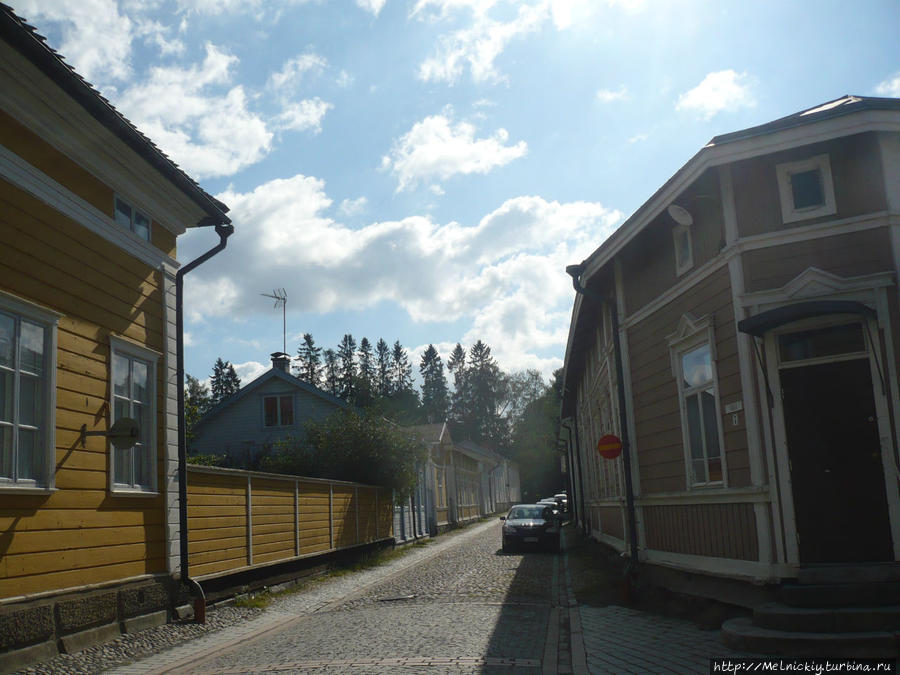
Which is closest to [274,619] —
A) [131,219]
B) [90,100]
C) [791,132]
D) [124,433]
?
[124,433]

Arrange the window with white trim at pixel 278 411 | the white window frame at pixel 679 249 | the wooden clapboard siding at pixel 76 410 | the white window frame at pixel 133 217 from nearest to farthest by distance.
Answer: the wooden clapboard siding at pixel 76 410 < the white window frame at pixel 133 217 < the white window frame at pixel 679 249 < the window with white trim at pixel 278 411

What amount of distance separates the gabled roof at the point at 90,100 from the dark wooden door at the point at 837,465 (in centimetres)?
820

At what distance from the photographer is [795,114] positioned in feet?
32.8

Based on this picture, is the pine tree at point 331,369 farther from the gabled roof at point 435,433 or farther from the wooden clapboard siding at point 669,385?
the wooden clapboard siding at point 669,385

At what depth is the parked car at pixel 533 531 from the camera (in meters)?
24.0

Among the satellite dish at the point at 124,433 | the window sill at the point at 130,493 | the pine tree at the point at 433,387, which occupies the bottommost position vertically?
Answer: the window sill at the point at 130,493

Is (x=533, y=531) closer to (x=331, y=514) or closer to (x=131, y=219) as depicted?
(x=331, y=514)

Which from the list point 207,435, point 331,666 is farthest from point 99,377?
point 207,435

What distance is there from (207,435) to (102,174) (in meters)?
24.9

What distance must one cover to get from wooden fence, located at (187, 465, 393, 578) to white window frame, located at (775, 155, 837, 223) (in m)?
8.65

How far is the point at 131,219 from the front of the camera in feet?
36.4

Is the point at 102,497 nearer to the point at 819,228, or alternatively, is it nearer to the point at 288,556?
the point at 288,556

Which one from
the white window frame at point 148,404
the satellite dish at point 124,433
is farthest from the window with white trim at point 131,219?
the satellite dish at point 124,433

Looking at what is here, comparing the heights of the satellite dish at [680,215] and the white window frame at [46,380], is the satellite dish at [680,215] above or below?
above
